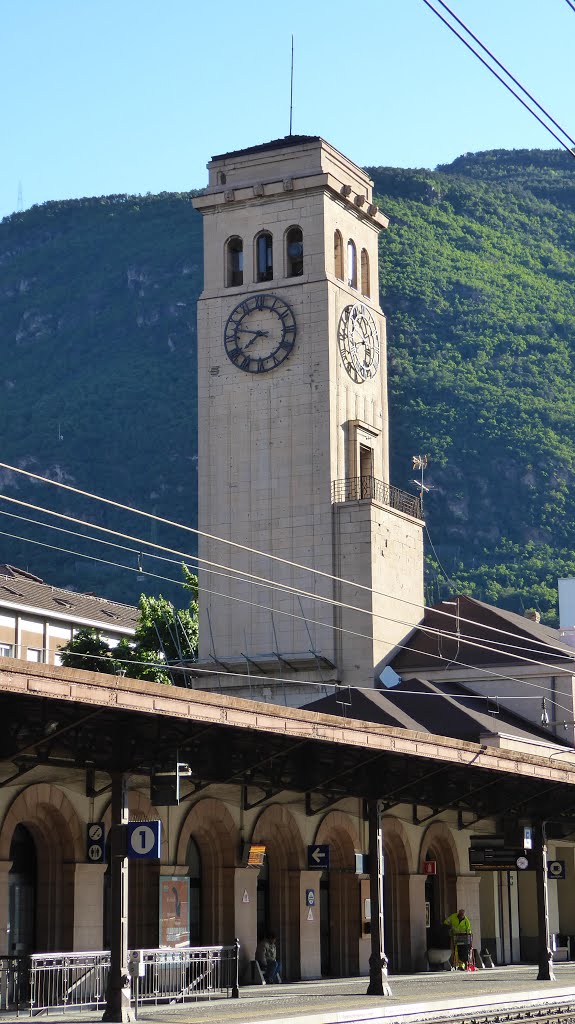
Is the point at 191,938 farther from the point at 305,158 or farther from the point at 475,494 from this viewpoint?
the point at 475,494

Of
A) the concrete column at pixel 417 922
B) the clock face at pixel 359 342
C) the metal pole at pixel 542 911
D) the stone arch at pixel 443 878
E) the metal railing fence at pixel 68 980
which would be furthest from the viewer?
the clock face at pixel 359 342

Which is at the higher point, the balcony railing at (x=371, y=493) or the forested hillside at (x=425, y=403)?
the forested hillside at (x=425, y=403)

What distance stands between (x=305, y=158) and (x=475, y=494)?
296ft

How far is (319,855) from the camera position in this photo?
37.0 m

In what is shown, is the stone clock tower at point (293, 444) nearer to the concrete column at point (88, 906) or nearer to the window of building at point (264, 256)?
the window of building at point (264, 256)

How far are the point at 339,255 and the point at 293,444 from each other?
8.22m

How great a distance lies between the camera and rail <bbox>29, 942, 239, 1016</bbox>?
87.7ft

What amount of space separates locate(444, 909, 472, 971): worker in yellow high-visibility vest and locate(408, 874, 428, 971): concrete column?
2.26 ft

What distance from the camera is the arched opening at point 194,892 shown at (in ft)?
113

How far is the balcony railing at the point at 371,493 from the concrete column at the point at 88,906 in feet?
114

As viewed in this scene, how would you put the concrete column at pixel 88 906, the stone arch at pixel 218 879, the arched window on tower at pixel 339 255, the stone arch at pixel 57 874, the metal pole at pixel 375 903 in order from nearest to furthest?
the stone arch at pixel 57 874 → the concrete column at pixel 88 906 → the metal pole at pixel 375 903 → the stone arch at pixel 218 879 → the arched window on tower at pixel 339 255

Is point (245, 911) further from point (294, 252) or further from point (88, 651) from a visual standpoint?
point (88, 651)

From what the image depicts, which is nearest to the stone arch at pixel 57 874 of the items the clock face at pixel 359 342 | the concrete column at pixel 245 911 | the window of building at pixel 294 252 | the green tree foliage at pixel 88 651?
the concrete column at pixel 245 911

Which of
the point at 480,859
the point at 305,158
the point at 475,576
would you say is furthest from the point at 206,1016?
the point at 475,576
